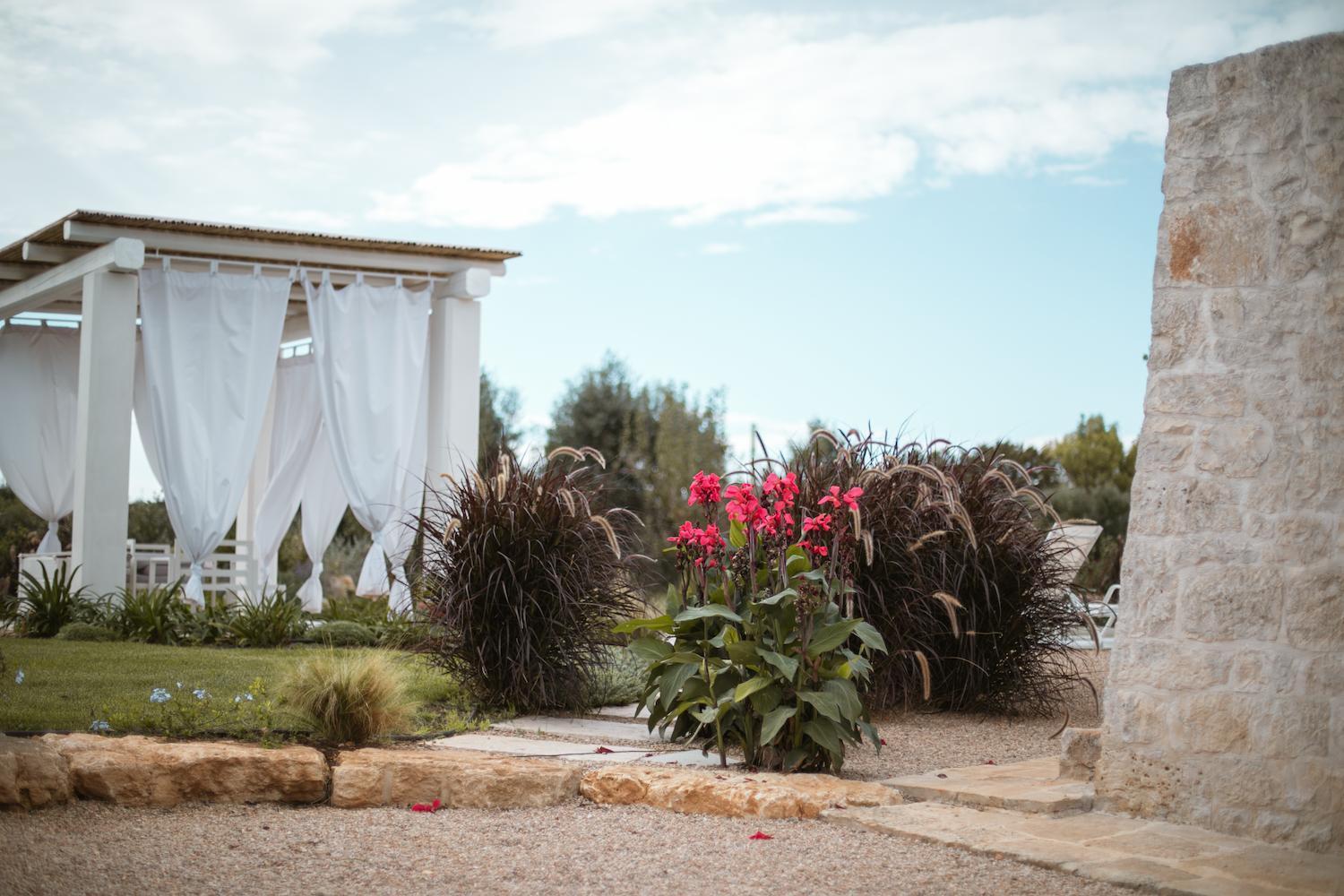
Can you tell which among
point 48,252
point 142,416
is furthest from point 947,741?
point 142,416

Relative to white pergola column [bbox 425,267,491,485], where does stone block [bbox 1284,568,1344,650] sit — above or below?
below

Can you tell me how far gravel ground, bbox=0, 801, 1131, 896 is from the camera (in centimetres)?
284

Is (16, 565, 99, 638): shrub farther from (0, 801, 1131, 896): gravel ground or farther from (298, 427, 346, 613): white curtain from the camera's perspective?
(0, 801, 1131, 896): gravel ground

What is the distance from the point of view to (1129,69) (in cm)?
890

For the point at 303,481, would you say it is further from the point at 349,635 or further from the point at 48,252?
the point at 349,635

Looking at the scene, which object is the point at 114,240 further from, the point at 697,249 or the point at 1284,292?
the point at 697,249

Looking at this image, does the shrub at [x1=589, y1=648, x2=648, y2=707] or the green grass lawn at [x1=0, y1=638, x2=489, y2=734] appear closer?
the green grass lawn at [x1=0, y1=638, x2=489, y2=734]

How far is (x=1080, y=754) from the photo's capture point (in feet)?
12.5

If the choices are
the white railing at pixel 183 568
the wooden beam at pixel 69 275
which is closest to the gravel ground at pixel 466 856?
the white railing at pixel 183 568

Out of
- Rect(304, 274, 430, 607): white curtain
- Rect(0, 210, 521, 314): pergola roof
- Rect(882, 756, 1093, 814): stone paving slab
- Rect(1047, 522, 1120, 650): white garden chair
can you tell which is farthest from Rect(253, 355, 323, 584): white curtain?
Rect(882, 756, 1093, 814): stone paving slab

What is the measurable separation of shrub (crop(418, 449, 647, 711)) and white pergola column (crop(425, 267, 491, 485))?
14.9ft

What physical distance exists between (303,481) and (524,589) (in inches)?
233

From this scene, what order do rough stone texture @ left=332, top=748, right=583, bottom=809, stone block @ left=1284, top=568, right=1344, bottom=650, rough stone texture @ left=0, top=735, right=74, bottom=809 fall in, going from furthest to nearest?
rough stone texture @ left=332, top=748, right=583, bottom=809, rough stone texture @ left=0, top=735, right=74, bottom=809, stone block @ left=1284, top=568, right=1344, bottom=650

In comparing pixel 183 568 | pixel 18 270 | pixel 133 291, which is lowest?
pixel 183 568
